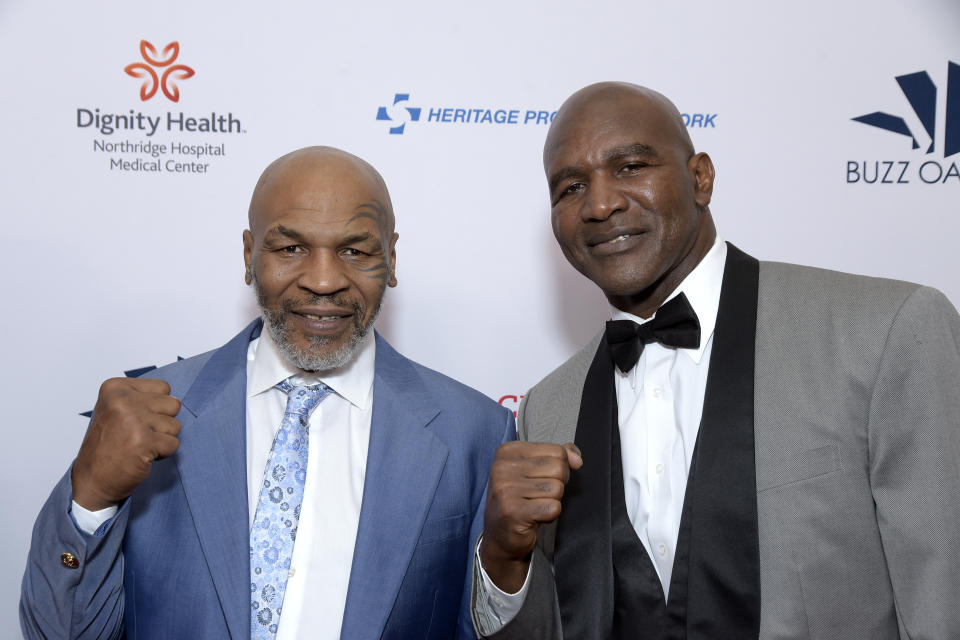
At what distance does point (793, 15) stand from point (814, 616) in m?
1.99

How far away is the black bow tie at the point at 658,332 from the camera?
1845 mm

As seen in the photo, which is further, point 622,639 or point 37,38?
point 37,38

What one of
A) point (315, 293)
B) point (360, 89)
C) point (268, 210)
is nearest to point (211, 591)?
point (315, 293)

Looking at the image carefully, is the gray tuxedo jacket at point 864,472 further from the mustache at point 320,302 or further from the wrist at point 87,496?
the wrist at point 87,496

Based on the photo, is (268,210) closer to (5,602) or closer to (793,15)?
(5,602)

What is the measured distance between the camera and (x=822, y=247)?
8.97 feet

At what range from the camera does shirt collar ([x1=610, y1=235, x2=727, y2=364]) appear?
74.3 inches

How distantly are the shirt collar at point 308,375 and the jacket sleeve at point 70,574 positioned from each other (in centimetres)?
43

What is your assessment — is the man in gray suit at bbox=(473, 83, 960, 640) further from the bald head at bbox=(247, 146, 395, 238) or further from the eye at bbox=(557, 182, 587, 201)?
the bald head at bbox=(247, 146, 395, 238)

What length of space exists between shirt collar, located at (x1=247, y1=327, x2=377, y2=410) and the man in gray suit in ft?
1.49

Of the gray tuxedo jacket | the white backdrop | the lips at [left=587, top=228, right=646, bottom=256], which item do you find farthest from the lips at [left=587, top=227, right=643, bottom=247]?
the white backdrop

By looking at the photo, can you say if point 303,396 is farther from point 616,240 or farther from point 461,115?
point 461,115

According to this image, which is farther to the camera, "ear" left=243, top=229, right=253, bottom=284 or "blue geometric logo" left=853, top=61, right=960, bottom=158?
"blue geometric logo" left=853, top=61, right=960, bottom=158

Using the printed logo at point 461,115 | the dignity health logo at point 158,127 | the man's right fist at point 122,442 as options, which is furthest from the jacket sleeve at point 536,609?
the dignity health logo at point 158,127
